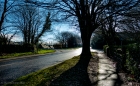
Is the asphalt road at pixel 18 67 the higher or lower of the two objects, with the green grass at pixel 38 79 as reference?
lower

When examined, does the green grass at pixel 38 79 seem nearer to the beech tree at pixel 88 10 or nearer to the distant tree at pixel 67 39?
the beech tree at pixel 88 10

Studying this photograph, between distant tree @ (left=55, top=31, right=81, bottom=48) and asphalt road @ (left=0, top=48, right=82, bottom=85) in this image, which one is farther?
distant tree @ (left=55, top=31, right=81, bottom=48)

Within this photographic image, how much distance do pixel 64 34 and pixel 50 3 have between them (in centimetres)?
8663

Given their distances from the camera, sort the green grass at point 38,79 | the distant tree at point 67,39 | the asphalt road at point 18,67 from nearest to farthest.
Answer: the green grass at point 38,79, the asphalt road at point 18,67, the distant tree at point 67,39

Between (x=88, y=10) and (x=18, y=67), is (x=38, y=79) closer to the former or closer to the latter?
(x=18, y=67)

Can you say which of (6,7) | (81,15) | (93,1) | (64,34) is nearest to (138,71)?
(93,1)

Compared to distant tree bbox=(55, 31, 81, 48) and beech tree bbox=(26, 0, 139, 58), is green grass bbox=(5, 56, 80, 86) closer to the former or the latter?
beech tree bbox=(26, 0, 139, 58)

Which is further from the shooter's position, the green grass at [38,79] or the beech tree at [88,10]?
the beech tree at [88,10]

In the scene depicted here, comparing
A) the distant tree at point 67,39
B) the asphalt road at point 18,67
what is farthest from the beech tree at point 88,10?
the distant tree at point 67,39

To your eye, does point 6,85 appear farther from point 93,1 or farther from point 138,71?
point 93,1

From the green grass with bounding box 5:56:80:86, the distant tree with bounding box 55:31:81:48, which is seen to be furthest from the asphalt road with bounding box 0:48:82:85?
the distant tree with bounding box 55:31:81:48


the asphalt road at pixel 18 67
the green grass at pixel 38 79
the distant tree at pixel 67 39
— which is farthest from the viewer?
the distant tree at pixel 67 39

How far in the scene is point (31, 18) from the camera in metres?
39.7

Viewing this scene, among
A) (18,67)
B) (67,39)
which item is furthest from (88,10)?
(67,39)
